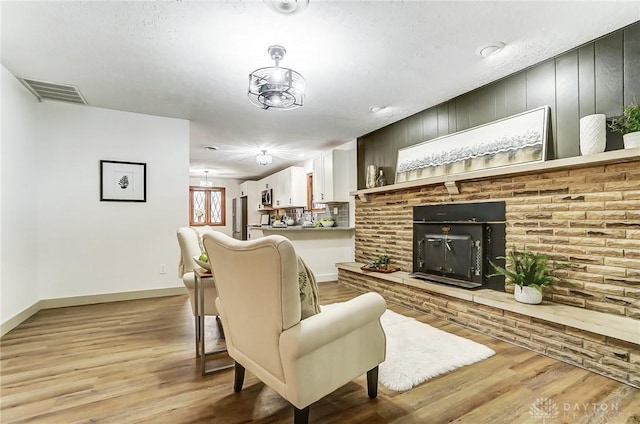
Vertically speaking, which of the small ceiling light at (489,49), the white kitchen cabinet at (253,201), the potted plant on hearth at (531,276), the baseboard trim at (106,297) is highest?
the small ceiling light at (489,49)

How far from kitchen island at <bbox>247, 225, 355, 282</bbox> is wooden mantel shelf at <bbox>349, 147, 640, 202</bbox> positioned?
5.00 ft

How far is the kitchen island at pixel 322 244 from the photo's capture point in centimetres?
528

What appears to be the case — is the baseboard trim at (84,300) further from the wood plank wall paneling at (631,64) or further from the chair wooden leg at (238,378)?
the wood plank wall paneling at (631,64)

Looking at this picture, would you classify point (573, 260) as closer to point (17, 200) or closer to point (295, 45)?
point (295, 45)

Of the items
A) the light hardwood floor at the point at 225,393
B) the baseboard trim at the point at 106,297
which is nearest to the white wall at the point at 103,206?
the baseboard trim at the point at 106,297

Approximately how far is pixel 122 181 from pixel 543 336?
4.90 m

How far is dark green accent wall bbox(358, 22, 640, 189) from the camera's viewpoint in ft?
7.67

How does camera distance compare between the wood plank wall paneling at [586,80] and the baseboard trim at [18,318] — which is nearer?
the wood plank wall paneling at [586,80]

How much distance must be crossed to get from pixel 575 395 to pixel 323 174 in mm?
4621

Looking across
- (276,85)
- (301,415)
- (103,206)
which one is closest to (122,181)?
(103,206)

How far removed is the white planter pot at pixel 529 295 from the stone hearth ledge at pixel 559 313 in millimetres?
46

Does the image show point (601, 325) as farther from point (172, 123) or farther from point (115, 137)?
point (115, 137)

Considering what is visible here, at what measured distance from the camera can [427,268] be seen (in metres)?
3.87

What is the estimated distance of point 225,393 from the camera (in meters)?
1.91
